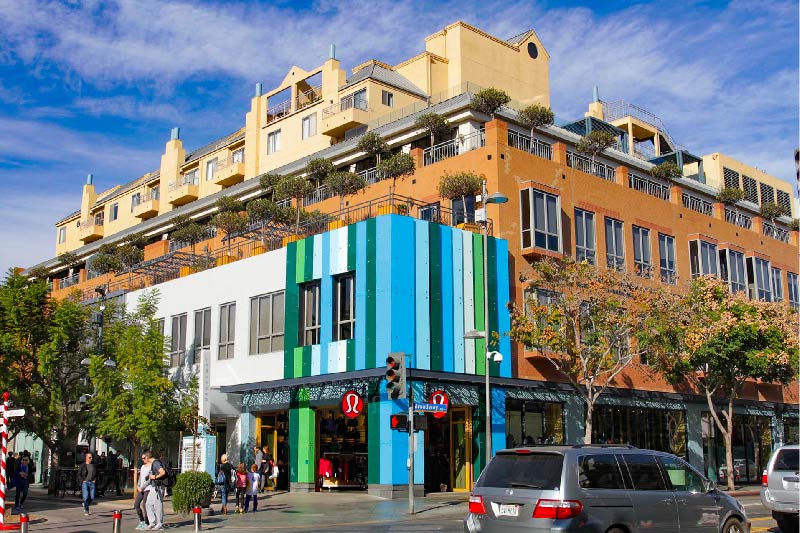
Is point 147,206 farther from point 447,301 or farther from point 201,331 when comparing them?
point 447,301

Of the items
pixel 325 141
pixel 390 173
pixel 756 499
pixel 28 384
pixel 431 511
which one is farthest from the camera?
pixel 325 141

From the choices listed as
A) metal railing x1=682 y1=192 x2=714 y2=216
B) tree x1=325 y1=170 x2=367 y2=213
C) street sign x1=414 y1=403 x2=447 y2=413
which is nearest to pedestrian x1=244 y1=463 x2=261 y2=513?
street sign x1=414 y1=403 x2=447 y2=413

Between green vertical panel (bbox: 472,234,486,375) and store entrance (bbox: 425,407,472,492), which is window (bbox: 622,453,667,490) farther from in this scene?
store entrance (bbox: 425,407,472,492)

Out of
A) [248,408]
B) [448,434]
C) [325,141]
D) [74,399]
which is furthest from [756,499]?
[325,141]

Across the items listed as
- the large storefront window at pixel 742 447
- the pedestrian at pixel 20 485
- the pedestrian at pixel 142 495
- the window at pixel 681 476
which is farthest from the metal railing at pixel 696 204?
the window at pixel 681 476

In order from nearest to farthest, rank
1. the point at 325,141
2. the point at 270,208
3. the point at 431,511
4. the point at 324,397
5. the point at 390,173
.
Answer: the point at 431,511, the point at 324,397, the point at 390,173, the point at 270,208, the point at 325,141

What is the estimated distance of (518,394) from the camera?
32062 millimetres

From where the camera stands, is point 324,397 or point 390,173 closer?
point 324,397

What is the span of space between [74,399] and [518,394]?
16.7m

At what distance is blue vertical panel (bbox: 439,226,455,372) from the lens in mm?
29656

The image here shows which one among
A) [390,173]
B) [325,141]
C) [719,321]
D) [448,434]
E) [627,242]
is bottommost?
[448,434]

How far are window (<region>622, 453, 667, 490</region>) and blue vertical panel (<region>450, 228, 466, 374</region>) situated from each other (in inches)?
660

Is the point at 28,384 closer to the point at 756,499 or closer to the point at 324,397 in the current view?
the point at 324,397

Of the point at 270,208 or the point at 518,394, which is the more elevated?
the point at 270,208
